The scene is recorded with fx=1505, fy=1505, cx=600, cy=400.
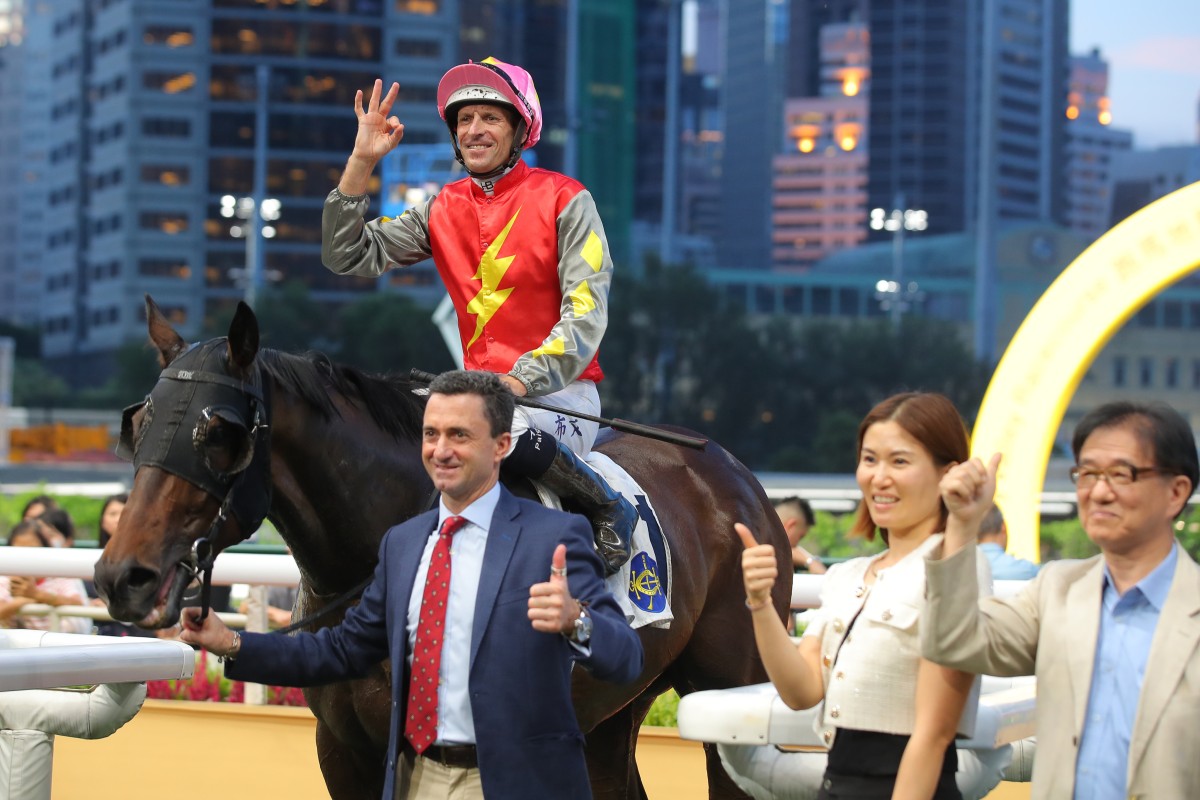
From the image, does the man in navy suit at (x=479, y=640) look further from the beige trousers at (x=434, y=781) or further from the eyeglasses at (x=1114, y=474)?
the eyeglasses at (x=1114, y=474)

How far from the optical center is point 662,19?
6856cm

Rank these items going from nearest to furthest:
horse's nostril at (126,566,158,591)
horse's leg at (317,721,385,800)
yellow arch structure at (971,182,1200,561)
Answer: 1. horse's nostril at (126,566,158,591)
2. horse's leg at (317,721,385,800)
3. yellow arch structure at (971,182,1200,561)

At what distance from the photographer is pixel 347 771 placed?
3359 mm

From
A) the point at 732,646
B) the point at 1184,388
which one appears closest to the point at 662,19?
the point at 1184,388

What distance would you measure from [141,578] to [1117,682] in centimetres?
171

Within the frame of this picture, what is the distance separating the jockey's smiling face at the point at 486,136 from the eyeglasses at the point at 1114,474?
70.0 inches

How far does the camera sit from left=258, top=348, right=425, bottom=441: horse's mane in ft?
10.6

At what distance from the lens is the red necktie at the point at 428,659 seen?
2.46 meters

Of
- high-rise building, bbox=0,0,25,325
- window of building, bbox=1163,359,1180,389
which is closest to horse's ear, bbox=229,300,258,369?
window of building, bbox=1163,359,1180,389

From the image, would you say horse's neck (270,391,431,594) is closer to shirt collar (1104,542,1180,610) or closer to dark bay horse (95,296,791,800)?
dark bay horse (95,296,791,800)

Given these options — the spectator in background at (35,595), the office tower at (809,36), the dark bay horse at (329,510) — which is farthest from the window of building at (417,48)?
the dark bay horse at (329,510)

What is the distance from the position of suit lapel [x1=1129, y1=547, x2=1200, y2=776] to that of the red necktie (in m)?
1.08

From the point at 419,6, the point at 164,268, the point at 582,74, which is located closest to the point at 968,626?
the point at 582,74

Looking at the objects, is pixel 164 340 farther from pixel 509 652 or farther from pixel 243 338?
pixel 509 652
